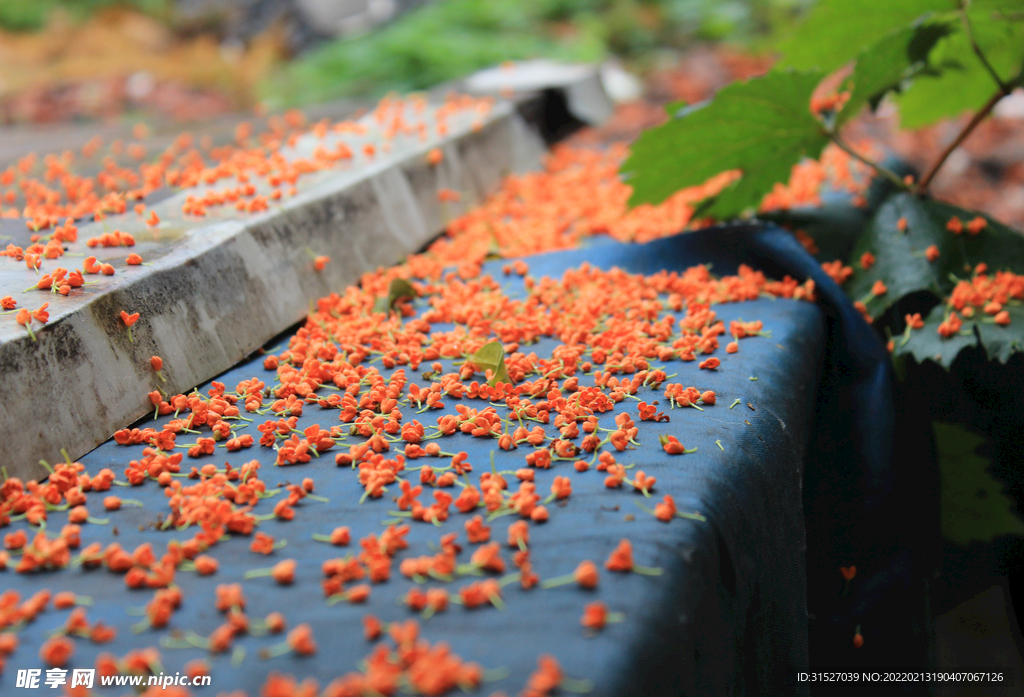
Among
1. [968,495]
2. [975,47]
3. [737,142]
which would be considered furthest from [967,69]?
[968,495]

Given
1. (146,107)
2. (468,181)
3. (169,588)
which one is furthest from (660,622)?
(146,107)

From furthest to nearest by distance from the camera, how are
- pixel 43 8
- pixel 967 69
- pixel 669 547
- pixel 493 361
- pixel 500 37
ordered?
pixel 43 8 → pixel 500 37 → pixel 967 69 → pixel 493 361 → pixel 669 547

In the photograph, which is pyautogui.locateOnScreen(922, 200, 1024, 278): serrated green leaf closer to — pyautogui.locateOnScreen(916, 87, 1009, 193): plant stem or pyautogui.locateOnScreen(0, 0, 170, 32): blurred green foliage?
pyautogui.locateOnScreen(916, 87, 1009, 193): plant stem

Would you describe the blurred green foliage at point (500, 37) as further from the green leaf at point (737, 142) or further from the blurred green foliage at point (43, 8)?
the green leaf at point (737, 142)

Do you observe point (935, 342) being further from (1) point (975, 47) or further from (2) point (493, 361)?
(2) point (493, 361)

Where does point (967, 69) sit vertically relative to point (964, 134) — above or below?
above

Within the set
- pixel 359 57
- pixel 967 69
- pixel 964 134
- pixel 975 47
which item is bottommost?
pixel 964 134

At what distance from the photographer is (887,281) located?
1704mm

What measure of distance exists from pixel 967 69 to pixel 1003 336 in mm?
1130

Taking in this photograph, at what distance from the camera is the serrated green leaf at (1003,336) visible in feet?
4.55

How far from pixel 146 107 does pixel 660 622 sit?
17.3ft

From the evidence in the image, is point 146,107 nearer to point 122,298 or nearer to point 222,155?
point 222,155

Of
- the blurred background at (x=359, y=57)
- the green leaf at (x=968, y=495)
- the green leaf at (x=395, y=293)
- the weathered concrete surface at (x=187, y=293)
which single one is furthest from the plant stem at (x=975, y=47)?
the blurred background at (x=359, y=57)

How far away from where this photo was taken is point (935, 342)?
150cm
